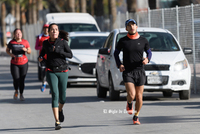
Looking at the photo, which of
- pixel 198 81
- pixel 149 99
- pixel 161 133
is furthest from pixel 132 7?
pixel 161 133

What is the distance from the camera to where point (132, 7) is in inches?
1069

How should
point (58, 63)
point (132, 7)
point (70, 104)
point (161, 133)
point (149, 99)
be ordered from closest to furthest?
point (161, 133), point (58, 63), point (70, 104), point (149, 99), point (132, 7)

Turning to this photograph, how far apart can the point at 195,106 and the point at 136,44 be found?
10.1ft

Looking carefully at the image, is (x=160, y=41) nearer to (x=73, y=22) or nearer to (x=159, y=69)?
(x=159, y=69)

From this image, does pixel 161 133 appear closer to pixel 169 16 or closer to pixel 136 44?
pixel 136 44

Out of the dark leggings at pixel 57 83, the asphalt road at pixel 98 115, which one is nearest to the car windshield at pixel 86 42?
the asphalt road at pixel 98 115

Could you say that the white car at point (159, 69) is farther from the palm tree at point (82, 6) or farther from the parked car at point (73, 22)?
the palm tree at point (82, 6)

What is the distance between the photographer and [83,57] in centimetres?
1662

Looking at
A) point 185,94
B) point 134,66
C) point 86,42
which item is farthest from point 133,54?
point 86,42

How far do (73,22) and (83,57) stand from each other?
195 inches

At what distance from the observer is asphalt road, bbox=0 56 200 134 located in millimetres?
8867

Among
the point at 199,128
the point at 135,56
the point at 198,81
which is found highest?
the point at 135,56

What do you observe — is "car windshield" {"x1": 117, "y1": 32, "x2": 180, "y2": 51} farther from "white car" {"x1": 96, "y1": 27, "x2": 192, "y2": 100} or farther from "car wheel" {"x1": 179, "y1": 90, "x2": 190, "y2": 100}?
"car wheel" {"x1": 179, "y1": 90, "x2": 190, "y2": 100}

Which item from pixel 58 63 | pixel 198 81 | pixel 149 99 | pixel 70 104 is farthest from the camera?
pixel 198 81
